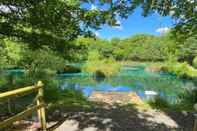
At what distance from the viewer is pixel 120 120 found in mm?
5480

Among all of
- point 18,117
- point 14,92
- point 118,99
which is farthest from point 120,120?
point 118,99

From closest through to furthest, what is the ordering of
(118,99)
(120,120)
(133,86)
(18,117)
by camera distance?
(18,117)
(120,120)
(118,99)
(133,86)

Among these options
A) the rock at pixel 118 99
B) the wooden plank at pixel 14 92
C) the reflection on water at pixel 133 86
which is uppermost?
the wooden plank at pixel 14 92

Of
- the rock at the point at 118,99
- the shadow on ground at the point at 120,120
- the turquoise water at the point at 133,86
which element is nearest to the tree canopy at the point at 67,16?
the shadow on ground at the point at 120,120

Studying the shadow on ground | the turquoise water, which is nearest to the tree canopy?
the shadow on ground

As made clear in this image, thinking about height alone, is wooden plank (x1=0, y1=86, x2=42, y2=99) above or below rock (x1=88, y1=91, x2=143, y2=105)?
above

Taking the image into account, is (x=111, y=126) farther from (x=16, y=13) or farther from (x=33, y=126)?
(x=16, y=13)

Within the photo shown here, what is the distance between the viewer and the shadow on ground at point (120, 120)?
5011 mm

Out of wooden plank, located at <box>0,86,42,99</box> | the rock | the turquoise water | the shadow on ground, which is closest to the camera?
wooden plank, located at <box>0,86,42,99</box>

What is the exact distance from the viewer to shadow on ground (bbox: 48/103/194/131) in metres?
5.01

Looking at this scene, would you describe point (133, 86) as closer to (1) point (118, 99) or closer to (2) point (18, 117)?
(1) point (118, 99)

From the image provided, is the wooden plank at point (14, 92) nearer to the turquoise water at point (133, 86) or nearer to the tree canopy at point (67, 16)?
the tree canopy at point (67, 16)

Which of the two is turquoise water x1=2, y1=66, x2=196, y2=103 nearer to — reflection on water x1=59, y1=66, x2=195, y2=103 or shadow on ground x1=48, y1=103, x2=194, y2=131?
reflection on water x1=59, y1=66, x2=195, y2=103

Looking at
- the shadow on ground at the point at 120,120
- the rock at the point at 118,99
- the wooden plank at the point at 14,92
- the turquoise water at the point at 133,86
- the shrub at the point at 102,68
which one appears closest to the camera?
the wooden plank at the point at 14,92
